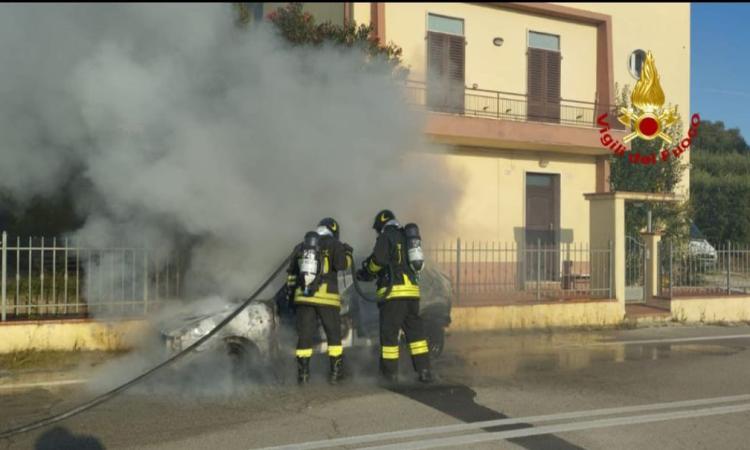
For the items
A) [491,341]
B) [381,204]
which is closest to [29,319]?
[381,204]

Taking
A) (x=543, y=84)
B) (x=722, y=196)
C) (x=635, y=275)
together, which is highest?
(x=543, y=84)

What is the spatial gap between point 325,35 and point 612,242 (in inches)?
257

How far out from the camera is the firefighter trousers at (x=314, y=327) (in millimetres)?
7520

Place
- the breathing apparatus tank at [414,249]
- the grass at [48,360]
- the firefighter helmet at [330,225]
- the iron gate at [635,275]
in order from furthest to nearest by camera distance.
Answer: the iron gate at [635,275] < the grass at [48,360] < the firefighter helmet at [330,225] < the breathing apparatus tank at [414,249]

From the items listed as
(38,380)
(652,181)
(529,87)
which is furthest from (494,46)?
(38,380)

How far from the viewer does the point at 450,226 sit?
503 inches

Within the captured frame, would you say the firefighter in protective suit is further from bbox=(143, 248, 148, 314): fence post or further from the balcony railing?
the balcony railing

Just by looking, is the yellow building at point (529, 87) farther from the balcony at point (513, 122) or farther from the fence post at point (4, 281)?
the fence post at point (4, 281)

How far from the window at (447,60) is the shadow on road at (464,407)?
10.2 metres

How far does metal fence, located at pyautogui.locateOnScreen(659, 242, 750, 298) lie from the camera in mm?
14602

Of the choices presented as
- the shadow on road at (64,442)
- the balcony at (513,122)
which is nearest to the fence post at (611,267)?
the balcony at (513,122)

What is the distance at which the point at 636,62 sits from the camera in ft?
64.8

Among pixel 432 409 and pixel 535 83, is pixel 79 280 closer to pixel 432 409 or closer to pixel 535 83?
pixel 432 409

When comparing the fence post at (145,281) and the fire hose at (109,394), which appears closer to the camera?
the fire hose at (109,394)
